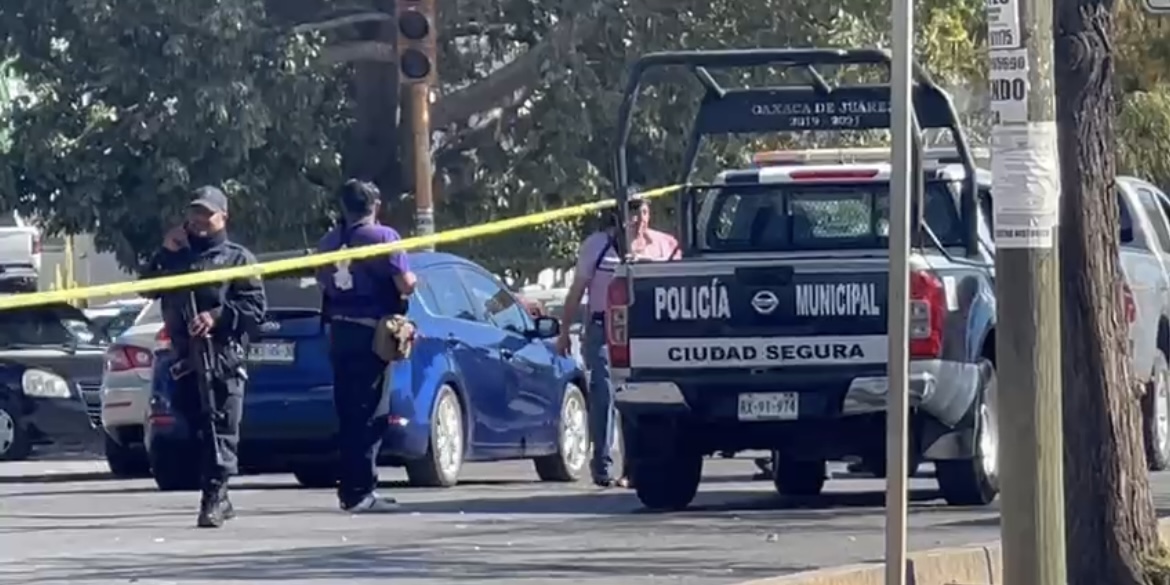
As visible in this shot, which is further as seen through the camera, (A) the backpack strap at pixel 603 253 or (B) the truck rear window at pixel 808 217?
(A) the backpack strap at pixel 603 253

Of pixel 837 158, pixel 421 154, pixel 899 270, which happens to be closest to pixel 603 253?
pixel 837 158

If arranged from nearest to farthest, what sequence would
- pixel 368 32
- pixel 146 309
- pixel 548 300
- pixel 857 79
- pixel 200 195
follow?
pixel 200 195 → pixel 146 309 → pixel 857 79 → pixel 368 32 → pixel 548 300

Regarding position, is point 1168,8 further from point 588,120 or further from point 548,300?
point 548,300

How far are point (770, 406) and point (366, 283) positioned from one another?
84.0 inches

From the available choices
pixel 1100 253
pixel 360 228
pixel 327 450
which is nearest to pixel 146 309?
pixel 327 450

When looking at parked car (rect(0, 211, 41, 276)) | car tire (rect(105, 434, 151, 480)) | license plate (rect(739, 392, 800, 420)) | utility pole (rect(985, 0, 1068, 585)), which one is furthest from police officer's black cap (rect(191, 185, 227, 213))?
parked car (rect(0, 211, 41, 276))

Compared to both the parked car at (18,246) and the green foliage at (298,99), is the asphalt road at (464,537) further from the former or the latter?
the parked car at (18,246)

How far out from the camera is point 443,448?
16625 mm

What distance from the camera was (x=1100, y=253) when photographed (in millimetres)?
9914

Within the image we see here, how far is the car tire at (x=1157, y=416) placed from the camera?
58.5 feet

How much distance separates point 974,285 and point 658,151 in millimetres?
13305

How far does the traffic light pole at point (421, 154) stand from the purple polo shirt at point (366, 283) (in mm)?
6127

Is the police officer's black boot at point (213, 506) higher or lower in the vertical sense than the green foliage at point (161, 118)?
lower

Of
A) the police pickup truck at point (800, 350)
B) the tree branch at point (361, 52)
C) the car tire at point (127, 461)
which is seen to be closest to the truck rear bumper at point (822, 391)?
the police pickup truck at point (800, 350)
